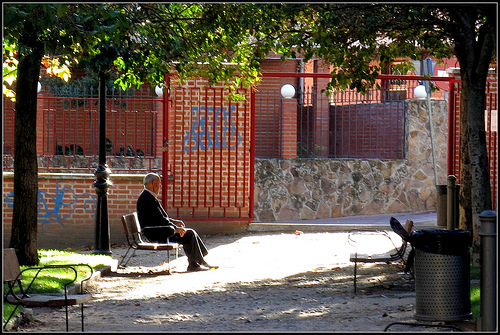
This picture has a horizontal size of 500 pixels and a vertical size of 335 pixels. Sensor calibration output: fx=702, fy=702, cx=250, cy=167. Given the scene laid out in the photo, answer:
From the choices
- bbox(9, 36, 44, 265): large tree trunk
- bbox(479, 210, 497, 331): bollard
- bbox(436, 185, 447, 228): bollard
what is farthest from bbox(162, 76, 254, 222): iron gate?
bbox(479, 210, 497, 331): bollard

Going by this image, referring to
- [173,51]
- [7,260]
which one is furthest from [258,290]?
[173,51]

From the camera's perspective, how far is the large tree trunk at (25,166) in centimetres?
949

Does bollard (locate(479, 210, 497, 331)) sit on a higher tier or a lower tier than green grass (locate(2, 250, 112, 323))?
higher

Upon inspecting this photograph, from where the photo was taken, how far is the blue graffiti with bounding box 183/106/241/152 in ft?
45.9

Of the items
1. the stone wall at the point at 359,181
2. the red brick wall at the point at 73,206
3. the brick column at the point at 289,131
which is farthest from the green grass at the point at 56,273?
the brick column at the point at 289,131

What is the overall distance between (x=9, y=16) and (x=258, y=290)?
4.36 metres

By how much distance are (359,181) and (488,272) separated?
10.8 metres

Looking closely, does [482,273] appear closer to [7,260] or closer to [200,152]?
[7,260]

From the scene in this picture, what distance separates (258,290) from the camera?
8789 mm

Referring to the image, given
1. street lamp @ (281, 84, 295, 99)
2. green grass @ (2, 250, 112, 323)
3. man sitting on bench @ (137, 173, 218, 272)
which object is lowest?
green grass @ (2, 250, 112, 323)

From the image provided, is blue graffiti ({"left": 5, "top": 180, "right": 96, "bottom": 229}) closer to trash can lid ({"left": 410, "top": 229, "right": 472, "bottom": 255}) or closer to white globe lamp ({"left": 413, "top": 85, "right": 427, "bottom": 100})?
white globe lamp ({"left": 413, "top": 85, "right": 427, "bottom": 100})

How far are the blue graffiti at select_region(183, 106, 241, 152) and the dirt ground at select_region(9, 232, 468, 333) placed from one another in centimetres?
245

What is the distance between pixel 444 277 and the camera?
627cm

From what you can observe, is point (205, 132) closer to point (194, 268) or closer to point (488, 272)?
point (194, 268)
